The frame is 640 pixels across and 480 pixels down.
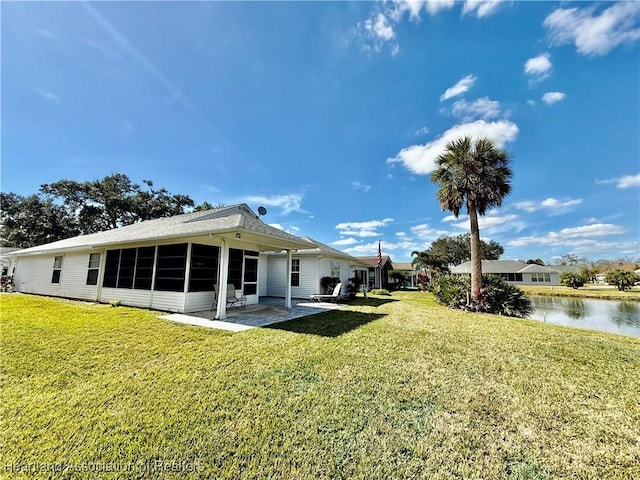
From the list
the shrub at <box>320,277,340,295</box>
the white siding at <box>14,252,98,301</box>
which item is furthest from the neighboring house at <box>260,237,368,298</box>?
the white siding at <box>14,252,98,301</box>

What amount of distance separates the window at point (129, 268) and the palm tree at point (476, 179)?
1404 cm

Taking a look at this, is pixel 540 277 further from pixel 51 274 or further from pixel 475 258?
pixel 51 274

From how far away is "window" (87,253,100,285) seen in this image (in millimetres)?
12219

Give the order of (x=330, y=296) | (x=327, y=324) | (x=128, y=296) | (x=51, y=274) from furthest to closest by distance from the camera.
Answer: (x=51, y=274)
(x=330, y=296)
(x=128, y=296)
(x=327, y=324)

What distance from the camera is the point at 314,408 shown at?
3.18m

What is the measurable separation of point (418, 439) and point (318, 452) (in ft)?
3.52

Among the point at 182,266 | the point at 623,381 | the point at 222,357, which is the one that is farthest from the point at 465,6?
the point at 182,266

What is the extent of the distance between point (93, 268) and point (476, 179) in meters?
19.1

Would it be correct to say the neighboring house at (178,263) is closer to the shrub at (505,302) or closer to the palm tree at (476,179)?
the palm tree at (476,179)

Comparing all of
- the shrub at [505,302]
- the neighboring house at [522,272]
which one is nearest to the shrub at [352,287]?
the shrub at [505,302]

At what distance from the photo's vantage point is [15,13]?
737cm

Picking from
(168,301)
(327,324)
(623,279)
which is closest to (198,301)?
(168,301)

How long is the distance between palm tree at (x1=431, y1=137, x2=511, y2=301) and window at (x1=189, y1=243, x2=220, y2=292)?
11.6m

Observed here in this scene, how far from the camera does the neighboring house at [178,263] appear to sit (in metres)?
8.23
